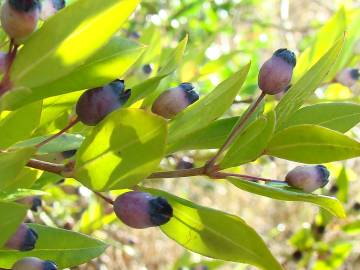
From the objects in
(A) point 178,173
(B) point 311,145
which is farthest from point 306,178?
(A) point 178,173

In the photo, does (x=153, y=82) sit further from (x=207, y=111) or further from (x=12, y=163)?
(x=12, y=163)

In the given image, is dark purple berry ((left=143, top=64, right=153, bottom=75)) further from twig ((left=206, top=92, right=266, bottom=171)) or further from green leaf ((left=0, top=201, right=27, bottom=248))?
green leaf ((left=0, top=201, right=27, bottom=248))

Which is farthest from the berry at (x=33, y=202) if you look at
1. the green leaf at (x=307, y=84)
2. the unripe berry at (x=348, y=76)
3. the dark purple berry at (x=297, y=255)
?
the dark purple berry at (x=297, y=255)

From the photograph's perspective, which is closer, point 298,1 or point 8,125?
point 8,125

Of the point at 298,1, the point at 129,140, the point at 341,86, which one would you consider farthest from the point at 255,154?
the point at 298,1

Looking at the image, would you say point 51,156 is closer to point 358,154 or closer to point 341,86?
point 358,154

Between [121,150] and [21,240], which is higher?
[121,150]
